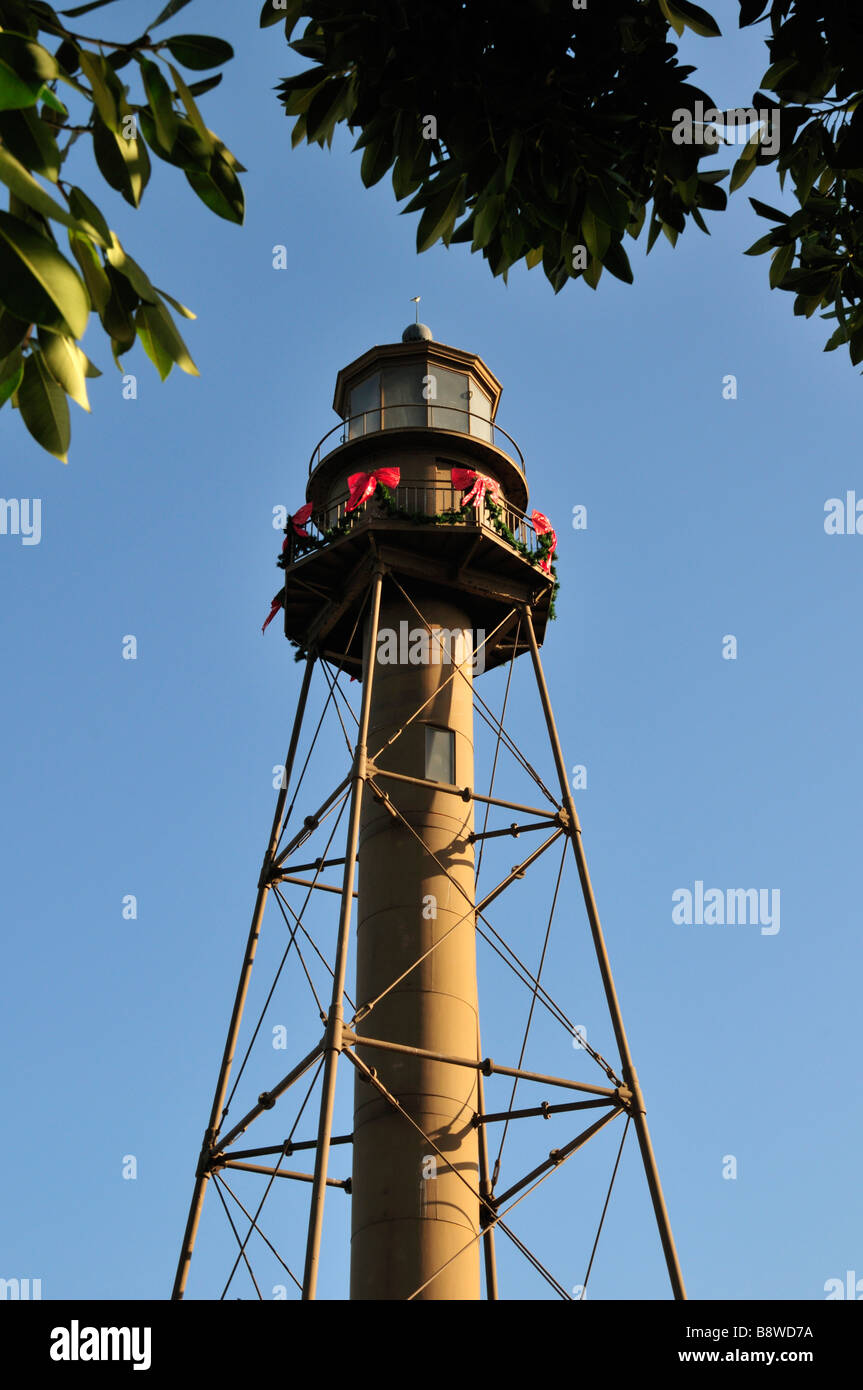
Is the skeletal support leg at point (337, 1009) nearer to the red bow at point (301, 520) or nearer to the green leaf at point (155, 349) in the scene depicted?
the red bow at point (301, 520)

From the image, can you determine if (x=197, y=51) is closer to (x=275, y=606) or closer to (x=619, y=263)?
(x=619, y=263)

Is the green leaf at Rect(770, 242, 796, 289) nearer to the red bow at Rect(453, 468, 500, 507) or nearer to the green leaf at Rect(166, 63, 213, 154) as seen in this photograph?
the green leaf at Rect(166, 63, 213, 154)

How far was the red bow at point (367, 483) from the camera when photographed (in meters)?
22.2

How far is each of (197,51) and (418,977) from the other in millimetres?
17265

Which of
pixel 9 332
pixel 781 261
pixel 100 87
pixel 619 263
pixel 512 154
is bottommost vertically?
pixel 9 332

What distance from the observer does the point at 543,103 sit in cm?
579

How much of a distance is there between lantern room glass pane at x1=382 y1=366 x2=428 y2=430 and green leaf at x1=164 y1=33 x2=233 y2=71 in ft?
67.0

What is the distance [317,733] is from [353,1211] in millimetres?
7676

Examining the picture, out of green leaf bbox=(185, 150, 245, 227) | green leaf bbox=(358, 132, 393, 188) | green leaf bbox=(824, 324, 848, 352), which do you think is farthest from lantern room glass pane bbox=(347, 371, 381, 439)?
green leaf bbox=(185, 150, 245, 227)

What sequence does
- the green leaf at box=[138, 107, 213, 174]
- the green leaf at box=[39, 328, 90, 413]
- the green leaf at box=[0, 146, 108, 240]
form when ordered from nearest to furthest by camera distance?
the green leaf at box=[0, 146, 108, 240], the green leaf at box=[39, 328, 90, 413], the green leaf at box=[138, 107, 213, 174]

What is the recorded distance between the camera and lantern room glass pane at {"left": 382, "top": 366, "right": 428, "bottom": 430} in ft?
79.1

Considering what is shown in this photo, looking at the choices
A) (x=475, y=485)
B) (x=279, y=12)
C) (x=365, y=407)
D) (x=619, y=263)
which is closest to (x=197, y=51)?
(x=619, y=263)

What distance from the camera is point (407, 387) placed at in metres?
24.5
